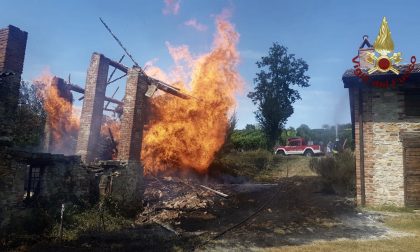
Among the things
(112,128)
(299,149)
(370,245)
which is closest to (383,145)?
(370,245)

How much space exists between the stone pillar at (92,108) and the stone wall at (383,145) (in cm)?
1128

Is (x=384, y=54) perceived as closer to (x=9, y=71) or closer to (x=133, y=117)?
(x=133, y=117)

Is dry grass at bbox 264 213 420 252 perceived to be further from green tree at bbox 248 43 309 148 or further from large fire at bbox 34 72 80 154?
green tree at bbox 248 43 309 148

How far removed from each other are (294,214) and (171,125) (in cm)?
766

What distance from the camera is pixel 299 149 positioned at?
111 ft

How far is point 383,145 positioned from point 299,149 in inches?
806

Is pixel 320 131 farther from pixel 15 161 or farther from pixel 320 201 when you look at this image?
pixel 15 161

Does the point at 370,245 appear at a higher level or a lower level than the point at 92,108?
lower

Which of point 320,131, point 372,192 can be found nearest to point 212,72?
point 372,192

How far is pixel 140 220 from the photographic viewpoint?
12.0 meters

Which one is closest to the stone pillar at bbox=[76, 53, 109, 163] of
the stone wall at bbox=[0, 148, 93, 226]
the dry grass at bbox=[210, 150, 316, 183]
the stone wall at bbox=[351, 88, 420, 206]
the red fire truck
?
the stone wall at bbox=[0, 148, 93, 226]

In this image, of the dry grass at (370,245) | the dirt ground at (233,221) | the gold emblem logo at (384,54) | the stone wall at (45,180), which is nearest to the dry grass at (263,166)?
the dirt ground at (233,221)

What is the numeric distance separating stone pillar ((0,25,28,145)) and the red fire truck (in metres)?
27.4

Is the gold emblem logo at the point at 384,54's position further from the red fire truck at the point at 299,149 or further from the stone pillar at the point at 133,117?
the red fire truck at the point at 299,149
